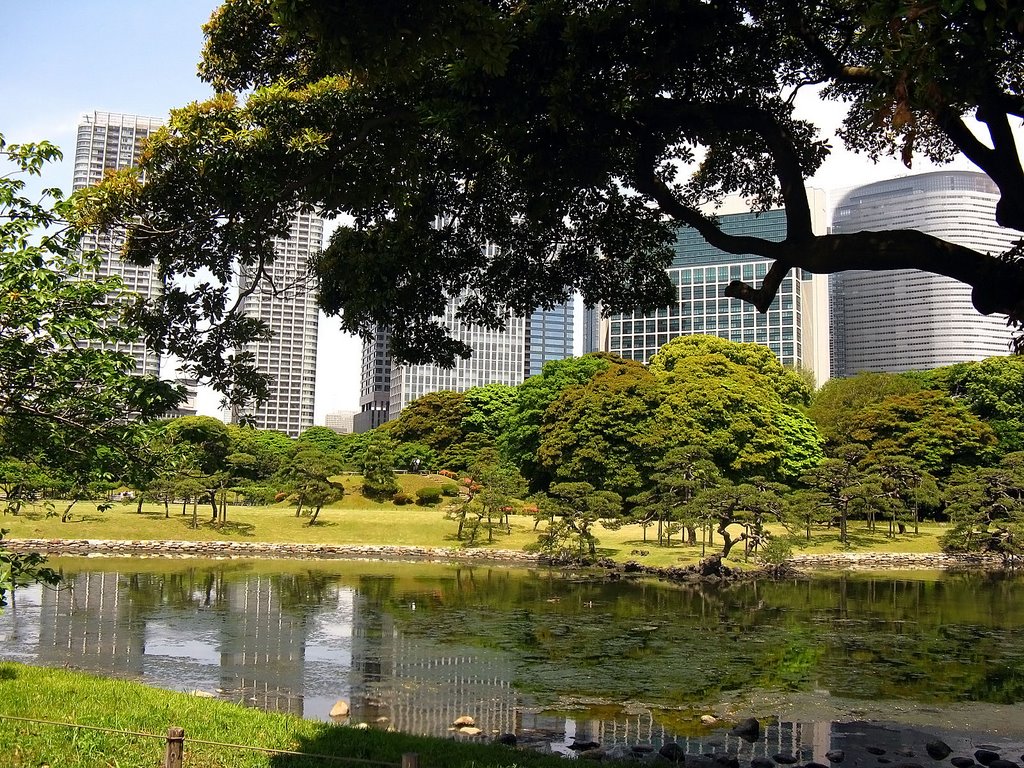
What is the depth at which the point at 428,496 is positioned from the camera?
1778 inches

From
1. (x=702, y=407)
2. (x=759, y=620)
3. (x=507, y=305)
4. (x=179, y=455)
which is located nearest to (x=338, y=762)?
(x=179, y=455)

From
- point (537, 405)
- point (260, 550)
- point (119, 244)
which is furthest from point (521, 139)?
point (537, 405)

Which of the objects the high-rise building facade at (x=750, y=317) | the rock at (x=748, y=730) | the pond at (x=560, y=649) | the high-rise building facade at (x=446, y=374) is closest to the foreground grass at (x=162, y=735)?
the pond at (x=560, y=649)

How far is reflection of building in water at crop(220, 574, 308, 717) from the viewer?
41.7 ft

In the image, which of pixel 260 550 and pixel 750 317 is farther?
pixel 750 317

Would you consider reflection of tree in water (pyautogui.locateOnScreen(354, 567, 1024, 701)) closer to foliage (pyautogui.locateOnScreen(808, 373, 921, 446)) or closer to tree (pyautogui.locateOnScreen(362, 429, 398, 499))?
tree (pyautogui.locateOnScreen(362, 429, 398, 499))

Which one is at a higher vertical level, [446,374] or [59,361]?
[446,374]

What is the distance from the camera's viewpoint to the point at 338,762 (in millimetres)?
7273

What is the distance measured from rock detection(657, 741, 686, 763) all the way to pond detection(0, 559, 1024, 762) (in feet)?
2.61

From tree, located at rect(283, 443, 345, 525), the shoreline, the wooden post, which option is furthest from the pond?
tree, located at rect(283, 443, 345, 525)

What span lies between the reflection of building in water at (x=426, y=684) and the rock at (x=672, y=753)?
226cm

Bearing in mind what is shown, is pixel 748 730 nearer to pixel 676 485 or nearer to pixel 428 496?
pixel 676 485

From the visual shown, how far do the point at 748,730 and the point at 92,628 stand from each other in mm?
13579

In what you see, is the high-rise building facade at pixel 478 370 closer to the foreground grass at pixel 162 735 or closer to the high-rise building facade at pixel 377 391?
the high-rise building facade at pixel 377 391
